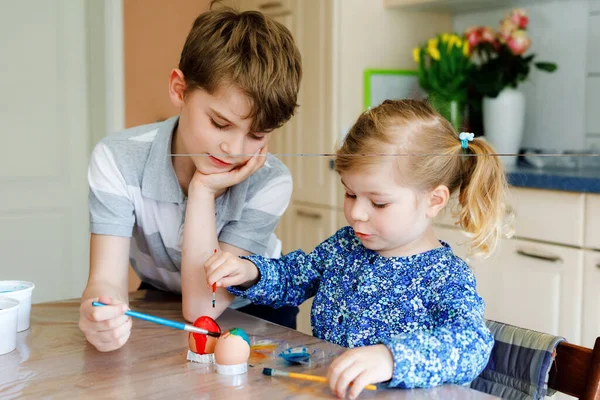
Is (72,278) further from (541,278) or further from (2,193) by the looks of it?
(541,278)

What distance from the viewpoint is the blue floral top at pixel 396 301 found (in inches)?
33.6

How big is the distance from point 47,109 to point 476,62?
175cm

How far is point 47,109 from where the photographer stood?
9.96 ft

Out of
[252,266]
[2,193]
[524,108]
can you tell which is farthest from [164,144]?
[2,193]

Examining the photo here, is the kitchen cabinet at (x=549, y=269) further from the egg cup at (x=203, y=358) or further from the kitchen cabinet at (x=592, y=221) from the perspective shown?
the egg cup at (x=203, y=358)

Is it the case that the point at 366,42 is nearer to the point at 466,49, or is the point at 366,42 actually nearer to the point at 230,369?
the point at 466,49

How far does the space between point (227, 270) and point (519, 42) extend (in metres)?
1.65

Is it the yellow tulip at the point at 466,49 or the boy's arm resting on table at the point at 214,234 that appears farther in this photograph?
the yellow tulip at the point at 466,49

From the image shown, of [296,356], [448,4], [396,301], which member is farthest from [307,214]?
[296,356]

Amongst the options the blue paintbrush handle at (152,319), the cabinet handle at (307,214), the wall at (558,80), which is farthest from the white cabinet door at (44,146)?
the blue paintbrush handle at (152,319)

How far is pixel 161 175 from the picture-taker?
1.26 metres

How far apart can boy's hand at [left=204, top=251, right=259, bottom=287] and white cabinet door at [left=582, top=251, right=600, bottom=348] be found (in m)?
1.09

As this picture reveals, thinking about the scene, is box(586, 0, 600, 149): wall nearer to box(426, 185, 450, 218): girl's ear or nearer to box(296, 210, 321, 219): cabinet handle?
box(296, 210, 321, 219): cabinet handle

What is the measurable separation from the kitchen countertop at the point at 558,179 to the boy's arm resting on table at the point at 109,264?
1.02 meters
